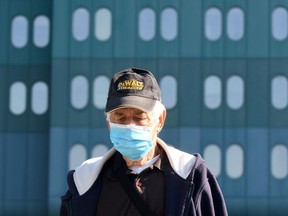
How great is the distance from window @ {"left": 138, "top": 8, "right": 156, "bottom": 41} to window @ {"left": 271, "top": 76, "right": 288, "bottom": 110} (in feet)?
11.4

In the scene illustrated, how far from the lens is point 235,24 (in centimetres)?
2834

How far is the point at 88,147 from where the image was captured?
2811cm

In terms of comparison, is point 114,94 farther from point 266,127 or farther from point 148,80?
point 266,127

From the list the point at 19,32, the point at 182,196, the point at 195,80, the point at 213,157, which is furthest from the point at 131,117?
the point at 19,32

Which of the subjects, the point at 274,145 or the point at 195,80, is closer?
the point at 274,145

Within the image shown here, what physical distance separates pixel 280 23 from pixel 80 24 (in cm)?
533

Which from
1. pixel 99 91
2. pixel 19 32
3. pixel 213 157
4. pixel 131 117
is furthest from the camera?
pixel 19 32

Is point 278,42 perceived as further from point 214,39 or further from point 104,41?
point 104,41

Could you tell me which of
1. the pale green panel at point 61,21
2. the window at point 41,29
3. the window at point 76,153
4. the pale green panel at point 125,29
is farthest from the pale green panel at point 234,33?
the window at point 41,29

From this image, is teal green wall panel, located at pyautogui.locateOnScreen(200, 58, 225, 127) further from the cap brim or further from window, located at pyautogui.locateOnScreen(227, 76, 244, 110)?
the cap brim

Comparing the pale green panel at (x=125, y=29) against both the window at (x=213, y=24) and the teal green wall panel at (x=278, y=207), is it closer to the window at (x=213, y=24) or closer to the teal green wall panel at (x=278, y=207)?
the window at (x=213, y=24)

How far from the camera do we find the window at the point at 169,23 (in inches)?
1116

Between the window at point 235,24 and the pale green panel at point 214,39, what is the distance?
186mm

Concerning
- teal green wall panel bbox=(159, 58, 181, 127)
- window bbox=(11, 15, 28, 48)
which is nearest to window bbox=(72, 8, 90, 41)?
window bbox=(11, 15, 28, 48)
